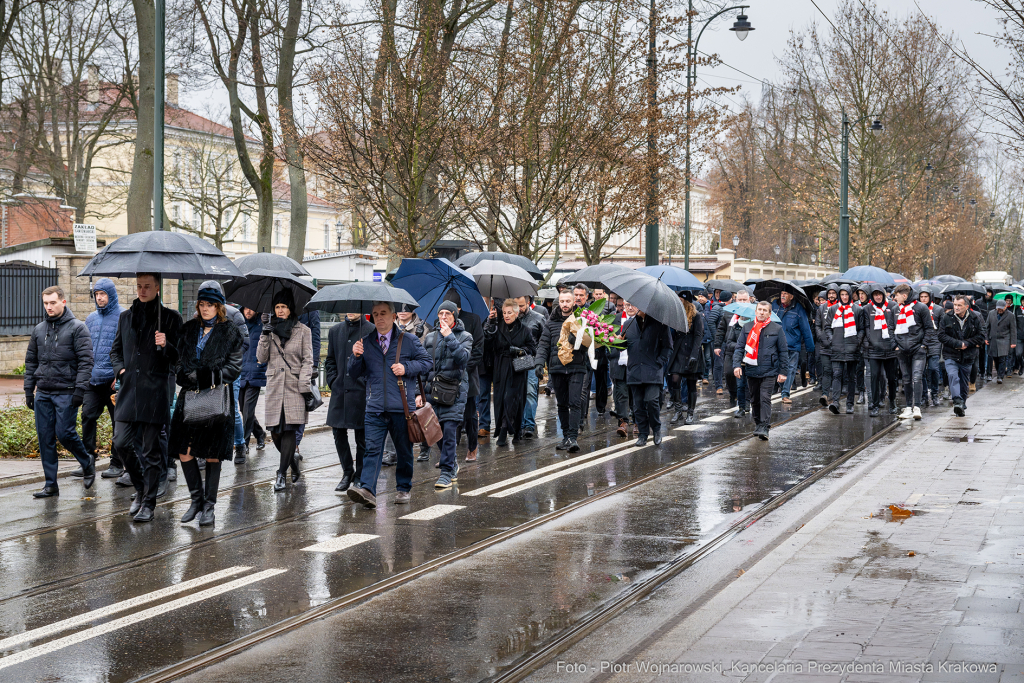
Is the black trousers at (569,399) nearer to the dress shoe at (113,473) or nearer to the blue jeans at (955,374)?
the dress shoe at (113,473)

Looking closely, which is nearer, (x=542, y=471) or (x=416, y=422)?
(x=416, y=422)

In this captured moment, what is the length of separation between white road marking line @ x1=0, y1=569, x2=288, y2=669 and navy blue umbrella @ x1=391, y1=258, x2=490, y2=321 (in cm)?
494

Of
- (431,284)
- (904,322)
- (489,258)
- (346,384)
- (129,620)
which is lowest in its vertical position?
(129,620)

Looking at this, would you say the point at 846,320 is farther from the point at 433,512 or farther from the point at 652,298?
the point at 433,512

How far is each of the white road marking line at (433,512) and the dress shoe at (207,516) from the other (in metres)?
1.42

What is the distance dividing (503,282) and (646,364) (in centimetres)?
187

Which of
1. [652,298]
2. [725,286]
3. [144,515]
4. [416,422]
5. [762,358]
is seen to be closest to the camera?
[144,515]

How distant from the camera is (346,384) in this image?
9.72 meters

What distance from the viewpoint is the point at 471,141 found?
2056 cm

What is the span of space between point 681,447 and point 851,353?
523 cm

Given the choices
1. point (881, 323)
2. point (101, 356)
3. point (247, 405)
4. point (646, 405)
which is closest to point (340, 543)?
point (101, 356)

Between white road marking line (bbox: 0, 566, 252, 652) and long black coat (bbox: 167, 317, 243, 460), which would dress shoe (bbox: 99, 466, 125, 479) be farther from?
white road marking line (bbox: 0, 566, 252, 652)

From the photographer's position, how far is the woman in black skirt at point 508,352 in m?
12.9

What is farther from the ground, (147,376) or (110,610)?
(147,376)
